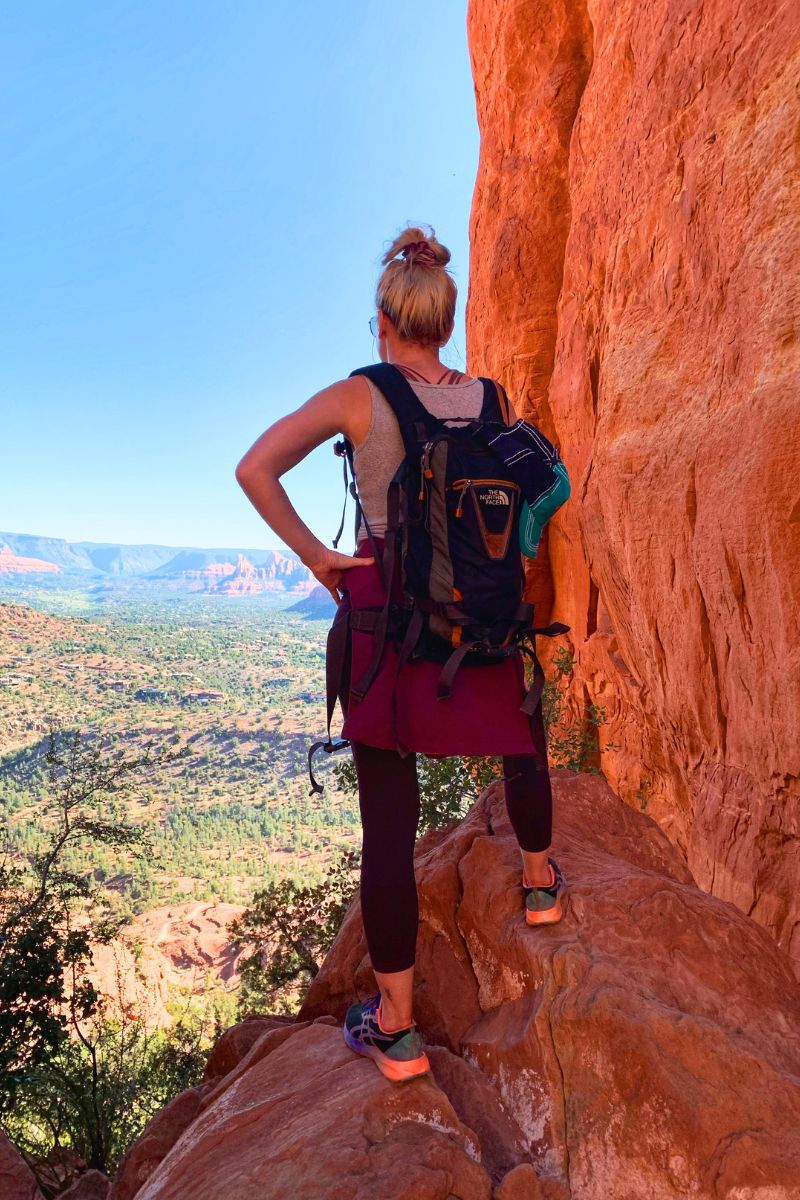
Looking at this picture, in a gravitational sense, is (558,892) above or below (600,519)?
below

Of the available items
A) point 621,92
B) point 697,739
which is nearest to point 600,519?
point 697,739

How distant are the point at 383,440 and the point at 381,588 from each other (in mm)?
468

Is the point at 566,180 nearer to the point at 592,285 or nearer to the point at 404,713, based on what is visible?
the point at 592,285

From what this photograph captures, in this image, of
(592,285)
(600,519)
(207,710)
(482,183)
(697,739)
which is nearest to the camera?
(697,739)

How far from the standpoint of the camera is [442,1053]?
2500 millimetres

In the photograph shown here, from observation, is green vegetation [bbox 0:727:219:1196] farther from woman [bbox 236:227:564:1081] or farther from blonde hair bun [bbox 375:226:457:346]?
blonde hair bun [bbox 375:226:457:346]

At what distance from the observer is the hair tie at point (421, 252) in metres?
2.23

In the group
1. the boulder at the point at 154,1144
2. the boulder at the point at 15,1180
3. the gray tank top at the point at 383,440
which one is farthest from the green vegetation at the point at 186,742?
the gray tank top at the point at 383,440

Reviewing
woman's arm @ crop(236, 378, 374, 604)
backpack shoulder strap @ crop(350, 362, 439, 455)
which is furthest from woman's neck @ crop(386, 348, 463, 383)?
woman's arm @ crop(236, 378, 374, 604)

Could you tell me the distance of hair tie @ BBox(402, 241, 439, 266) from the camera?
2.23 metres

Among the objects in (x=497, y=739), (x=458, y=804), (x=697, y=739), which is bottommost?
(x=458, y=804)

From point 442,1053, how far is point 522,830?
828 mm

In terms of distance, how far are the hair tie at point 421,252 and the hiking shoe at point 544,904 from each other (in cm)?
228

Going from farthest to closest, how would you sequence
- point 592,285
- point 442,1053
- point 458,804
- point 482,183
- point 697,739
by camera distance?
point 482,183, point 458,804, point 592,285, point 697,739, point 442,1053
